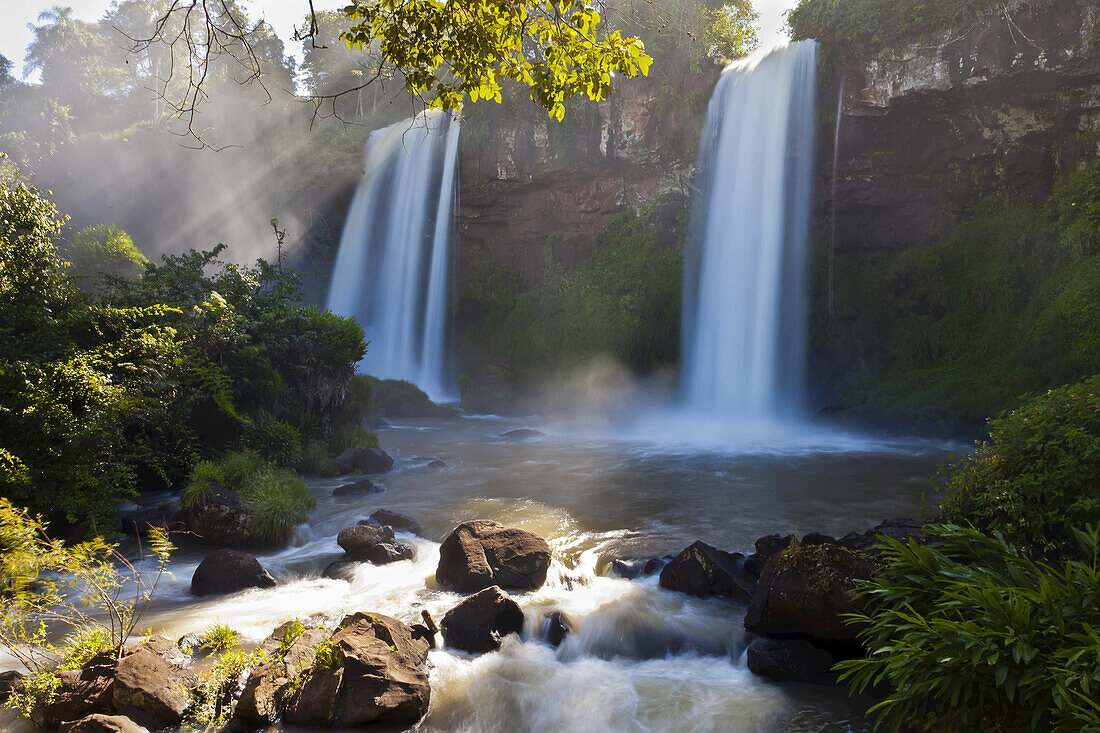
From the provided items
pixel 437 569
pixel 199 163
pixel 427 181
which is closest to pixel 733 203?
pixel 427 181

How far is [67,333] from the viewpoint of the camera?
32.4ft

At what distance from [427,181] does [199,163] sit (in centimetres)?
1658

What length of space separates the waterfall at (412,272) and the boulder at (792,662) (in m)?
22.1

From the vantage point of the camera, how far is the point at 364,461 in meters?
13.9

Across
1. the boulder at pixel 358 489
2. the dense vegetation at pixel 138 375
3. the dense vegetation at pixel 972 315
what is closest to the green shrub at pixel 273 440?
the dense vegetation at pixel 138 375

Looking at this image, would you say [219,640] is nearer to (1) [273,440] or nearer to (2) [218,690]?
(2) [218,690]

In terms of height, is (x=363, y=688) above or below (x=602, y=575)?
above

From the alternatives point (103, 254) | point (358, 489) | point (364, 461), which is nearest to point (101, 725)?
point (358, 489)

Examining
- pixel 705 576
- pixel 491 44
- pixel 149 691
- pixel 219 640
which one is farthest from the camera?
pixel 705 576

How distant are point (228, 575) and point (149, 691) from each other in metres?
2.74

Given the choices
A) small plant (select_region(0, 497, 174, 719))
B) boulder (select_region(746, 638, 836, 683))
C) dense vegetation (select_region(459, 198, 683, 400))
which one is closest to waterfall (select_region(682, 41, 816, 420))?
dense vegetation (select_region(459, 198, 683, 400))

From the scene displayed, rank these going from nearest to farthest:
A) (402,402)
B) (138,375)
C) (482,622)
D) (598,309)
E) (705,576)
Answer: (482,622) → (705,576) → (138,375) → (402,402) → (598,309)

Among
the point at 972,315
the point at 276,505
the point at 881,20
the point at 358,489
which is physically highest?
the point at 881,20

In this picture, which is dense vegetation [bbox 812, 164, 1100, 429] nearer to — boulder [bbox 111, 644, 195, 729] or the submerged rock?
the submerged rock
